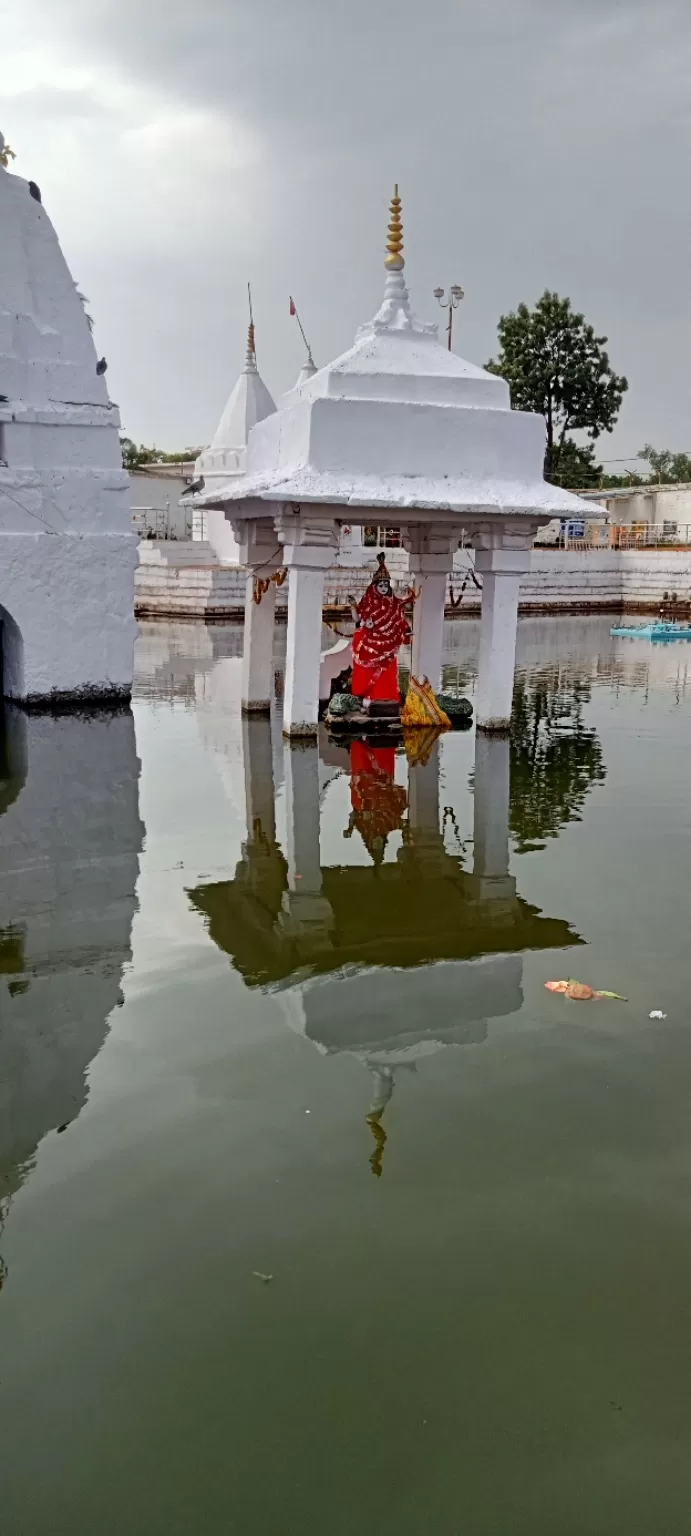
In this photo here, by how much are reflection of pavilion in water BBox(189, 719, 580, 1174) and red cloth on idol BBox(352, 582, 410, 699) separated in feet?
12.8

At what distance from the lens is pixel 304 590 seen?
10.6 metres

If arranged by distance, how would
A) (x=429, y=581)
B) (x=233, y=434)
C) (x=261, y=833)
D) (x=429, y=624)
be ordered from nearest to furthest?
(x=261, y=833), (x=429, y=581), (x=429, y=624), (x=233, y=434)

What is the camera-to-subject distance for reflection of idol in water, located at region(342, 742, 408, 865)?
809 cm

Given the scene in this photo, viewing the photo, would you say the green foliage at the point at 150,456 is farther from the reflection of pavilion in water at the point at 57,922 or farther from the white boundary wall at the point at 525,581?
the reflection of pavilion in water at the point at 57,922

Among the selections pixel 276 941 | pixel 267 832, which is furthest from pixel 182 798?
pixel 276 941

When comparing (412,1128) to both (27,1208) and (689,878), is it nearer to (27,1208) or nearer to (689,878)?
(27,1208)

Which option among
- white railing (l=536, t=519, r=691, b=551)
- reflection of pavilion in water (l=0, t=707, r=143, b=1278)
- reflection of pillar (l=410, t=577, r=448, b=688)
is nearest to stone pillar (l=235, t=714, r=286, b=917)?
reflection of pavilion in water (l=0, t=707, r=143, b=1278)

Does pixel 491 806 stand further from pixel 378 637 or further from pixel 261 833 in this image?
pixel 378 637

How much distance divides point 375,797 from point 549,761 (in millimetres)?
2184

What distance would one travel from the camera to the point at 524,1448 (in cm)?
258

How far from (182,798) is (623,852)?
3.57 meters

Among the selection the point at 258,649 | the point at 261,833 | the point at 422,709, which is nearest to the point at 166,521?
the point at 258,649

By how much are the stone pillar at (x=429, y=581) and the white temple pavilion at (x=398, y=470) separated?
978mm

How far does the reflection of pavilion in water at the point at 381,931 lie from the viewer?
4719mm
